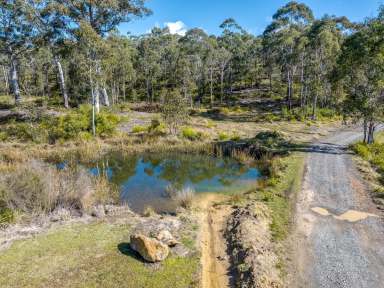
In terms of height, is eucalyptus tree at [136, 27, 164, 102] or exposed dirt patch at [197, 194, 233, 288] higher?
eucalyptus tree at [136, 27, 164, 102]

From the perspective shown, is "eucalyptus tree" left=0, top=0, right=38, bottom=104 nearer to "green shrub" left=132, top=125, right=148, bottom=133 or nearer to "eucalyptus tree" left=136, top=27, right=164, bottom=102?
"green shrub" left=132, top=125, right=148, bottom=133

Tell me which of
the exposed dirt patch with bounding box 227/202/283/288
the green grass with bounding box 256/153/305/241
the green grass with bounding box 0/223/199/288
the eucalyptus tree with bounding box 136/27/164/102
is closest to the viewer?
the green grass with bounding box 0/223/199/288

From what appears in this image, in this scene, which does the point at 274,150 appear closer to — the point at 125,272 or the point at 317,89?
the point at 125,272

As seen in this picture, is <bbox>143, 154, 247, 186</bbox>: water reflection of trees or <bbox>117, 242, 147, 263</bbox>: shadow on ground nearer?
<bbox>117, 242, 147, 263</bbox>: shadow on ground

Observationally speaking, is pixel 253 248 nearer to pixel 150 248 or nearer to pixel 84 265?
pixel 150 248

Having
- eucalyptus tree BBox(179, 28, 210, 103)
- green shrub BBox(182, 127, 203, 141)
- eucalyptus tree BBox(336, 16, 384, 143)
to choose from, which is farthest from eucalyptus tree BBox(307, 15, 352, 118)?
eucalyptus tree BBox(179, 28, 210, 103)

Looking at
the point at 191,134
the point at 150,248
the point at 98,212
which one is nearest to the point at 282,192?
the point at 150,248

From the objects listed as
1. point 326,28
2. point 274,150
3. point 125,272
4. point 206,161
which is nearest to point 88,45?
point 206,161

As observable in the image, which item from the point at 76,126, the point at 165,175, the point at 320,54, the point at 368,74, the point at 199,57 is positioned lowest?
the point at 165,175
